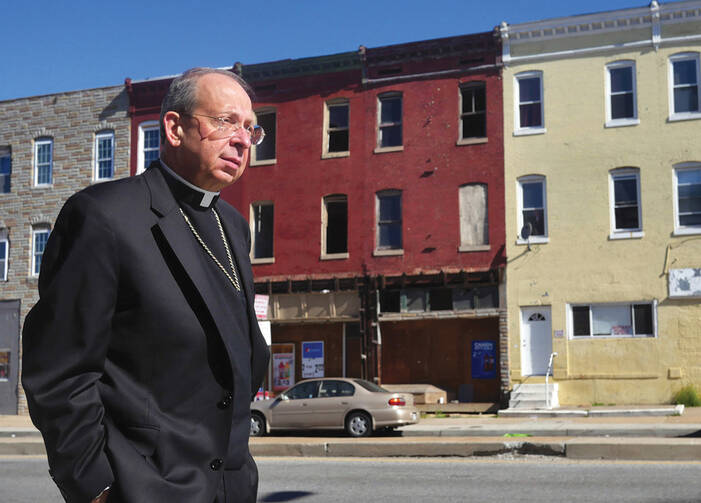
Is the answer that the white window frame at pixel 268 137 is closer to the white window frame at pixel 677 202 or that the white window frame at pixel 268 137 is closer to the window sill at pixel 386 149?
the window sill at pixel 386 149

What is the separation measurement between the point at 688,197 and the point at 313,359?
41.3 feet

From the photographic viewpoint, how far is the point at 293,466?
12641 millimetres

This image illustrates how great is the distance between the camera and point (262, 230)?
2948 cm

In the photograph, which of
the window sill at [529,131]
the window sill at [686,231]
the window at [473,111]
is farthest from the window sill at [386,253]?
the window sill at [686,231]

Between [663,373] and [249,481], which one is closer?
[249,481]

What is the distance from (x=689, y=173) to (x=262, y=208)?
1377 cm

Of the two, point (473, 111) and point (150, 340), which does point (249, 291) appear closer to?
point (150, 340)

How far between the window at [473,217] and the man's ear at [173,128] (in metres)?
24.0

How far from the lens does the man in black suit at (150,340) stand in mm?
2334

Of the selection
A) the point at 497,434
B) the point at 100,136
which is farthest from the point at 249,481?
the point at 100,136

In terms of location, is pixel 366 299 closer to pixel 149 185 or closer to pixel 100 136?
pixel 100 136

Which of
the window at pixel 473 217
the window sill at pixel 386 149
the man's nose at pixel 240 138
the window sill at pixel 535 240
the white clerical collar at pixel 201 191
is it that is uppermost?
the window sill at pixel 386 149

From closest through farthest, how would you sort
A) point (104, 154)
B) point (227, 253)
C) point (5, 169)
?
point (227, 253)
point (104, 154)
point (5, 169)

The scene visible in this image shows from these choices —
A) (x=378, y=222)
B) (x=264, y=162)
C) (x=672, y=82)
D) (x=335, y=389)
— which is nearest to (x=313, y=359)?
(x=378, y=222)
